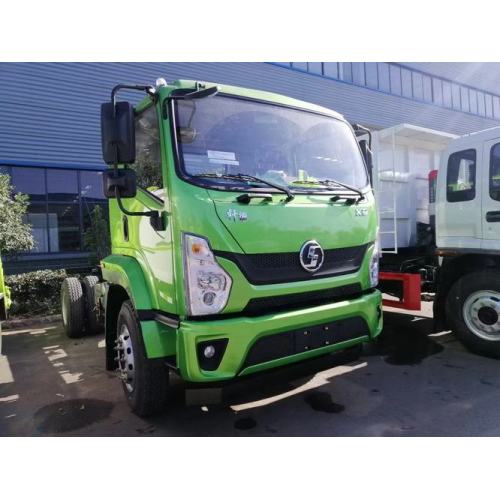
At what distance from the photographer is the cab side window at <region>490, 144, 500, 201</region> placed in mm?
4246

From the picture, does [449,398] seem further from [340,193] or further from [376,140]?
[376,140]

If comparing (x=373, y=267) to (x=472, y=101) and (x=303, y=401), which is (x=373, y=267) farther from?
(x=472, y=101)

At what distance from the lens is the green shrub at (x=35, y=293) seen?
750 cm

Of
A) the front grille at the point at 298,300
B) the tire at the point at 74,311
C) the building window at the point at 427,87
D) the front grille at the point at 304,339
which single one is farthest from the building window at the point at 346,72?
the front grille at the point at 304,339

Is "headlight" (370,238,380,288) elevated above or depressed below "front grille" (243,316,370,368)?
above

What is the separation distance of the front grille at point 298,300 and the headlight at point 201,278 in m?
0.25

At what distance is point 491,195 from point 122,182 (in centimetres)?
379

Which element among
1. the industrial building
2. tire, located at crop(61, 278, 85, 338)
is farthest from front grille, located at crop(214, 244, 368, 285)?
the industrial building

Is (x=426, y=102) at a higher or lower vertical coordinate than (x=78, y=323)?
higher

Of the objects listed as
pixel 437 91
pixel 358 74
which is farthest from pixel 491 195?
pixel 437 91

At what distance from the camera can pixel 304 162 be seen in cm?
338

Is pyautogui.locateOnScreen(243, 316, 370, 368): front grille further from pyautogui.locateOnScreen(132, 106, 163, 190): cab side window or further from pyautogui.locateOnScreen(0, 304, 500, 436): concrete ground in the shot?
pyautogui.locateOnScreen(132, 106, 163, 190): cab side window

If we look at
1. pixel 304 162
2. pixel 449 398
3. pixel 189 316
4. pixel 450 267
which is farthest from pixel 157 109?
pixel 450 267

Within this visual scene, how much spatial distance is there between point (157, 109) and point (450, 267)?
379cm
